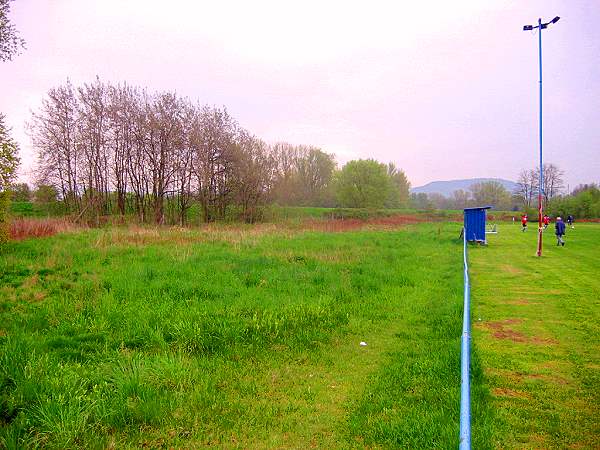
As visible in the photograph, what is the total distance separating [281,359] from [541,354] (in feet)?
12.8

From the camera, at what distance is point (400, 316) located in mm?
7625

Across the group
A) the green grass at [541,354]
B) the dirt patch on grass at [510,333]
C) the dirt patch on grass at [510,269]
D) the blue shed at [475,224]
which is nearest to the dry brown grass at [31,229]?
the dirt patch on grass at [510,333]

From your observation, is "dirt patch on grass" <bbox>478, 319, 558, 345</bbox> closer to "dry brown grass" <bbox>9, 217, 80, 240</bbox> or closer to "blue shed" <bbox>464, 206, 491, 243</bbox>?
"blue shed" <bbox>464, 206, 491, 243</bbox>

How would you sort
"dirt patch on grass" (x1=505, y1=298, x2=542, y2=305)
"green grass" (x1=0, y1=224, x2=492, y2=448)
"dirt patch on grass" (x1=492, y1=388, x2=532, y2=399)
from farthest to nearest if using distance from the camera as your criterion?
1. "dirt patch on grass" (x1=505, y1=298, x2=542, y2=305)
2. "dirt patch on grass" (x1=492, y1=388, x2=532, y2=399)
3. "green grass" (x1=0, y1=224, x2=492, y2=448)

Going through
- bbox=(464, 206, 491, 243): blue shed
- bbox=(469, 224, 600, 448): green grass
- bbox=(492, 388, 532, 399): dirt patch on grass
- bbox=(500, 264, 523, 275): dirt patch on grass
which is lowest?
bbox=(492, 388, 532, 399): dirt patch on grass

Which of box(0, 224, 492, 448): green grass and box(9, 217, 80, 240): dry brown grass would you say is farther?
box(9, 217, 80, 240): dry brown grass

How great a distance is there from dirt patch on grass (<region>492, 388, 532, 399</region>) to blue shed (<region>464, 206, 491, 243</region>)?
18.7m

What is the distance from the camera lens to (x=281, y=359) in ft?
18.0

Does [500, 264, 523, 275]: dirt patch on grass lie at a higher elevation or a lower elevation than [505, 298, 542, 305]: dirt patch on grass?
higher

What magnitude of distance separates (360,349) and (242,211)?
3546 centimetres

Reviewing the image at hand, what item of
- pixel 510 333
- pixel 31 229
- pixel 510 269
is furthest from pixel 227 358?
pixel 31 229

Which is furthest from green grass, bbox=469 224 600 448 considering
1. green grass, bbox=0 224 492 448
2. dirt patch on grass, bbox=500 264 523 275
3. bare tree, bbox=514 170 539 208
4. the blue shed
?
bare tree, bbox=514 170 539 208

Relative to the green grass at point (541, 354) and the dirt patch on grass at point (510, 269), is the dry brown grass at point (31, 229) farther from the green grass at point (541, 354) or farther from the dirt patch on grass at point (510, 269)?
the dirt patch on grass at point (510, 269)

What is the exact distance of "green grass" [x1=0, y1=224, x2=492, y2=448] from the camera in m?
3.66
